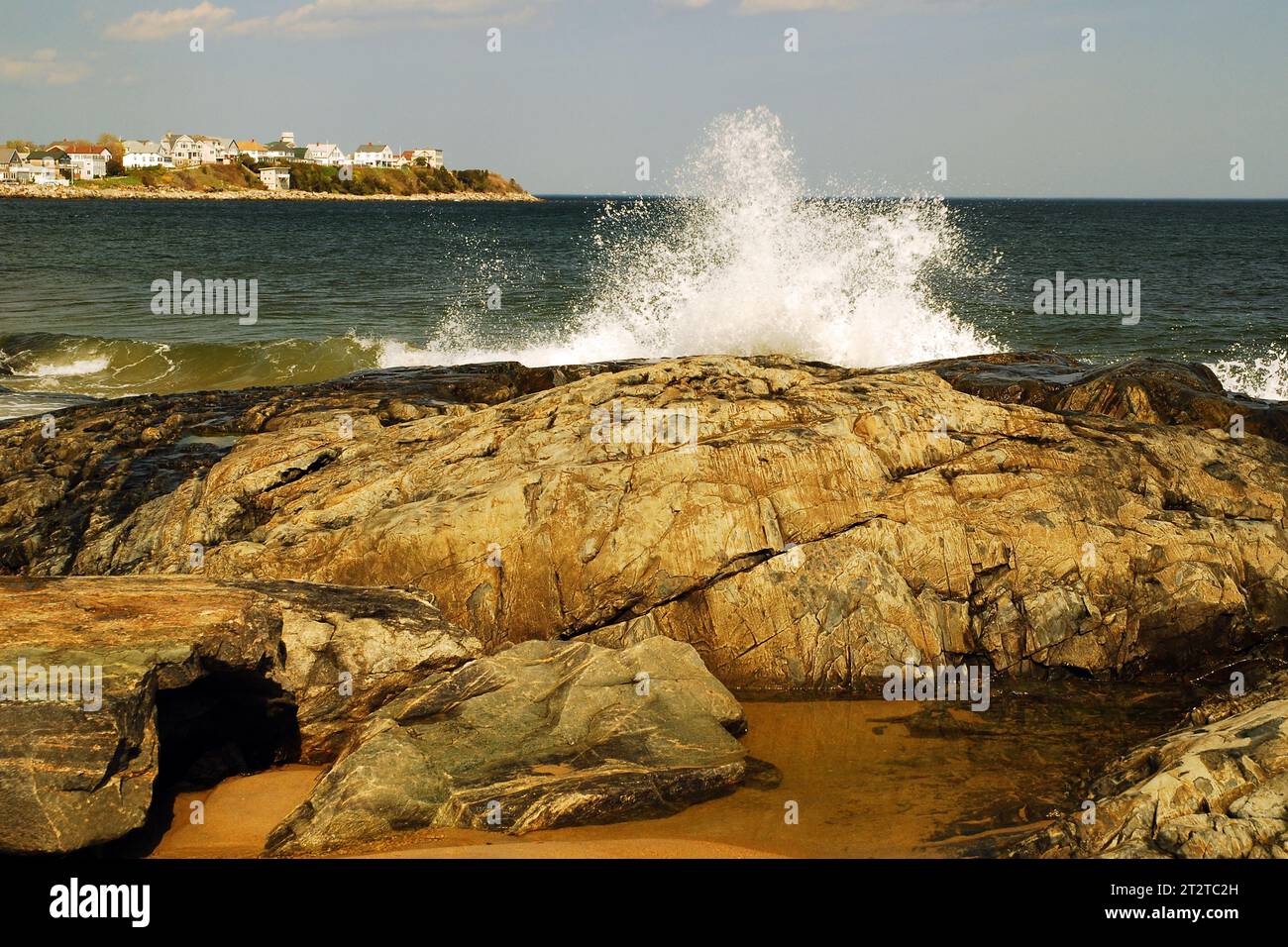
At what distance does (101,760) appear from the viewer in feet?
17.6

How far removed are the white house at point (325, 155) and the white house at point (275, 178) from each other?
68.6ft

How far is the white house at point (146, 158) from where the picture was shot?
482 feet

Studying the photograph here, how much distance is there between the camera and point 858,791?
6465 millimetres

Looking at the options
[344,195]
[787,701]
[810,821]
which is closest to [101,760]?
[810,821]

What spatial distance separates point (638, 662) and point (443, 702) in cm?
131

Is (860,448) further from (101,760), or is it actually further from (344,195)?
(344,195)
